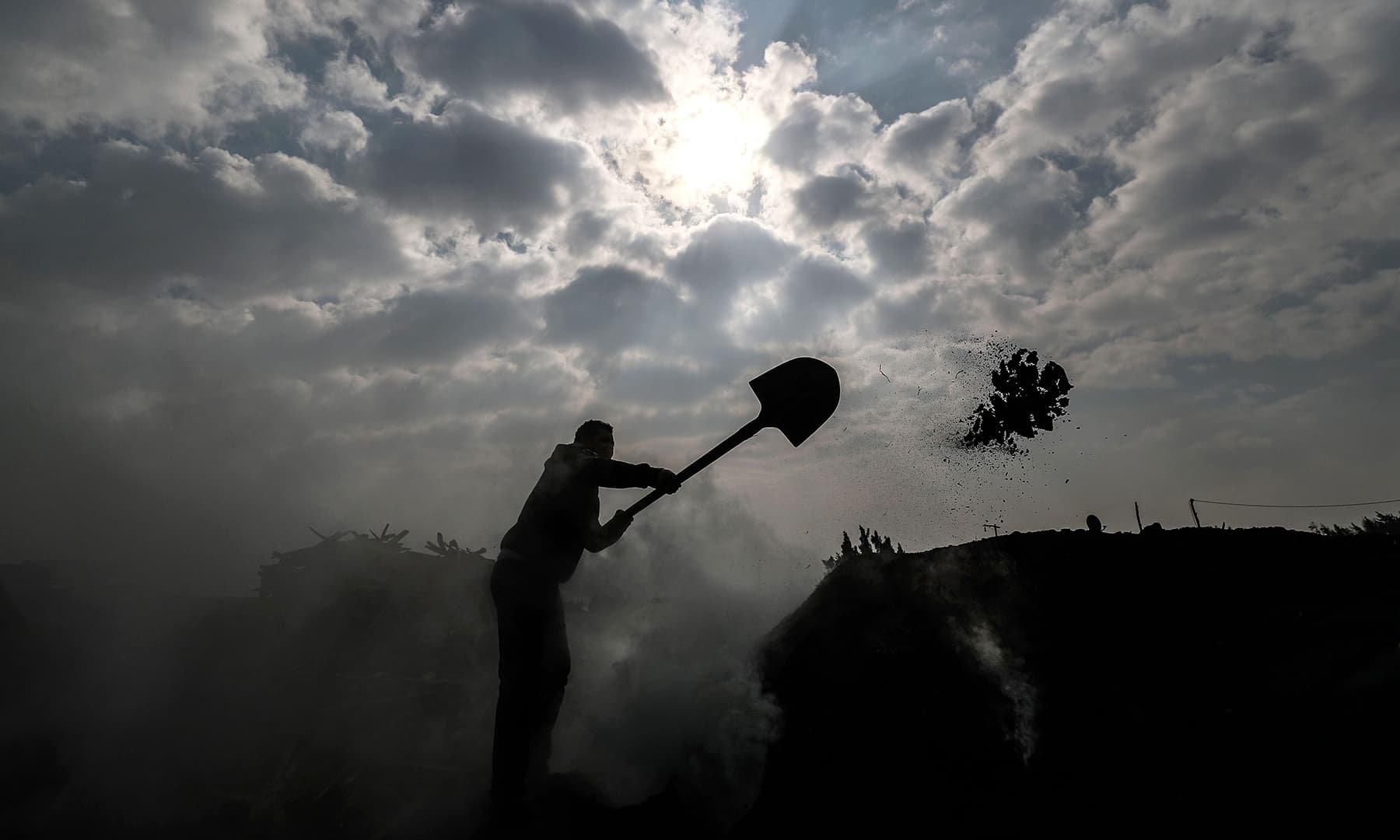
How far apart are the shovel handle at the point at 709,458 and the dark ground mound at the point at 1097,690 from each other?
7.75 feet

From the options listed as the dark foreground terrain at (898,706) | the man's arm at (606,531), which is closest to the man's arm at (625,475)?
the man's arm at (606,531)

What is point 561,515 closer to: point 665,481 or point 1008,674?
point 665,481

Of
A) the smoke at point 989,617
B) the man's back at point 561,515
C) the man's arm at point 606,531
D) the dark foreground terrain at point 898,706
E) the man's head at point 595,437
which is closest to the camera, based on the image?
the dark foreground terrain at point 898,706

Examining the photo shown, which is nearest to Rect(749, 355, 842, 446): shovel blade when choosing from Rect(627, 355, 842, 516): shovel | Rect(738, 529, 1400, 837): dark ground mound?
Rect(627, 355, 842, 516): shovel

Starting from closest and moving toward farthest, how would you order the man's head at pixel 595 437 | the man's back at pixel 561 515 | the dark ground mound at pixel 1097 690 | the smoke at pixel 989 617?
1. the dark ground mound at pixel 1097 690
2. the smoke at pixel 989 617
3. the man's back at pixel 561 515
4. the man's head at pixel 595 437

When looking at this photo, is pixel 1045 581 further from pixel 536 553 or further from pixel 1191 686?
pixel 536 553

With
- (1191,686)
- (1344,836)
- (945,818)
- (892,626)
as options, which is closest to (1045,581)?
(892,626)

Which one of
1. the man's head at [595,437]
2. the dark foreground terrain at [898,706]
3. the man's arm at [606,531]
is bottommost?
the dark foreground terrain at [898,706]

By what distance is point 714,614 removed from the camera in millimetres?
8500

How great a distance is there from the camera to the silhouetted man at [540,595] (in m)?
5.11

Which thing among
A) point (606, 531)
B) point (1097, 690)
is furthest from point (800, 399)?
point (1097, 690)

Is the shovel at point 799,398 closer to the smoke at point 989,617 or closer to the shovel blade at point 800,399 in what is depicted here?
the shovel blade at point 800,399

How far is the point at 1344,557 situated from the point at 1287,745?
3.11 metres

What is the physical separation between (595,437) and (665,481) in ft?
4.18
